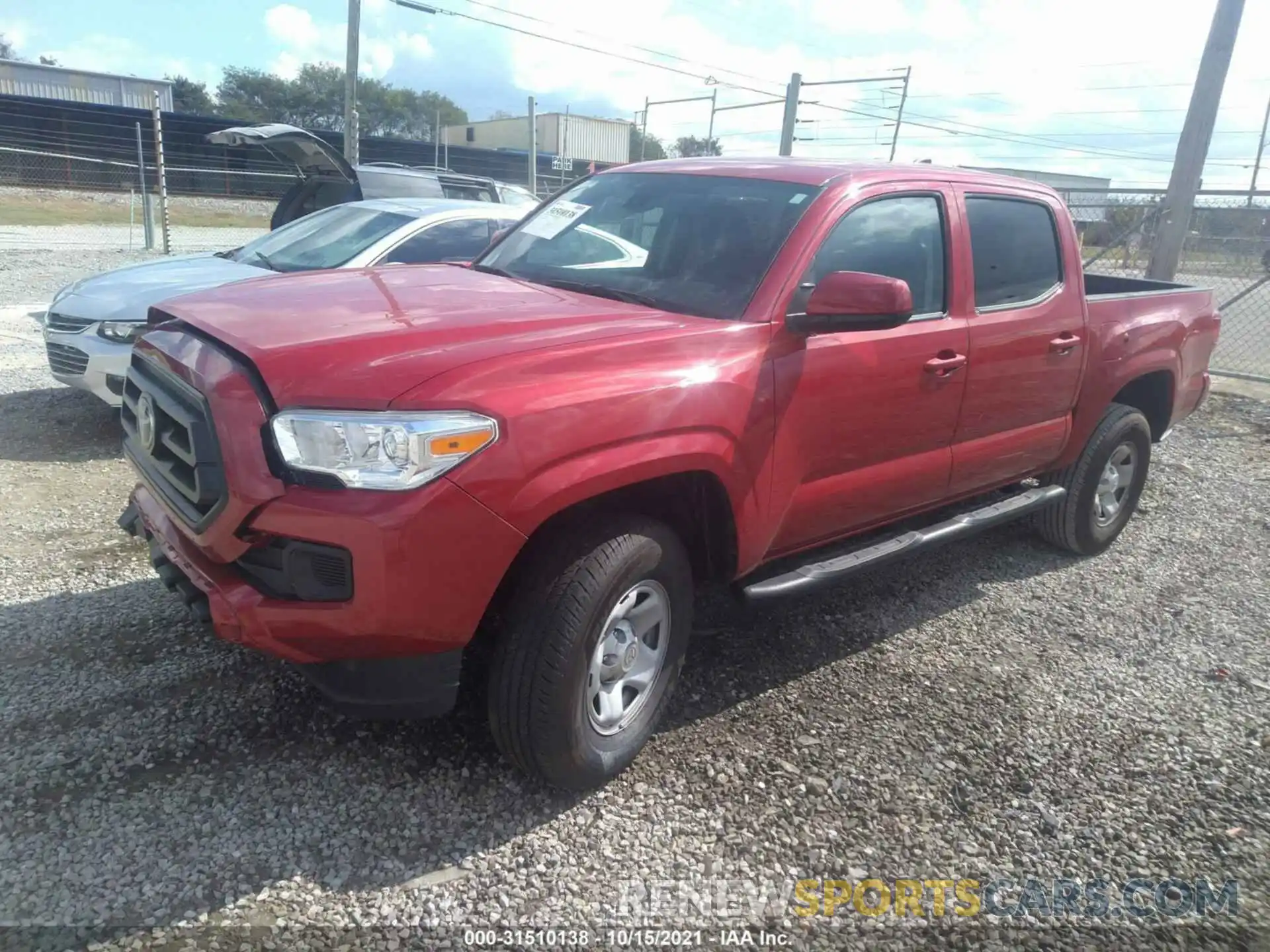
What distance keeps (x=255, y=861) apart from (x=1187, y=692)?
11.8 feet

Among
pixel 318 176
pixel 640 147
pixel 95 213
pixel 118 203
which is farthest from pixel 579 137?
pixel 318 176

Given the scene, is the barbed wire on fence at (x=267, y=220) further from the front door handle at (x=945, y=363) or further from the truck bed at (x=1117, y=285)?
the front door handle at (x=945, y=363)

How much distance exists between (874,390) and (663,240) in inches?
39.3

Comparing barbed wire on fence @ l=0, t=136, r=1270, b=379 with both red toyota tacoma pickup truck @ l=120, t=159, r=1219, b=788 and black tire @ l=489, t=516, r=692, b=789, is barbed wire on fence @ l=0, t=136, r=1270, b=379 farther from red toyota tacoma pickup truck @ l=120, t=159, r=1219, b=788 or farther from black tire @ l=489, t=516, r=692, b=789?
black tire @ l=489, t=516, r=692, b=789

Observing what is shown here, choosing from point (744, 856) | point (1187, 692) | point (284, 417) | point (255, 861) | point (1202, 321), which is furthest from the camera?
point (1202, 321)

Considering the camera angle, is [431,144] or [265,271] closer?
[265,271]

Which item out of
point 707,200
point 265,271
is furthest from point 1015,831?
point 265,271

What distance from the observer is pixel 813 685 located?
3785 millimetres

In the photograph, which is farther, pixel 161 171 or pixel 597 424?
pixel 161 171

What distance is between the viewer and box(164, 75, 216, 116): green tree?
6619 cm

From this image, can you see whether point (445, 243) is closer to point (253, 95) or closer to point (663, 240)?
point (663, 240)

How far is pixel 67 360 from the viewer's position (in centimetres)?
588

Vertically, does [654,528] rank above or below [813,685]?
above

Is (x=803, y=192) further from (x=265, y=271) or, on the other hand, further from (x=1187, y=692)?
(x=265, y=271)
